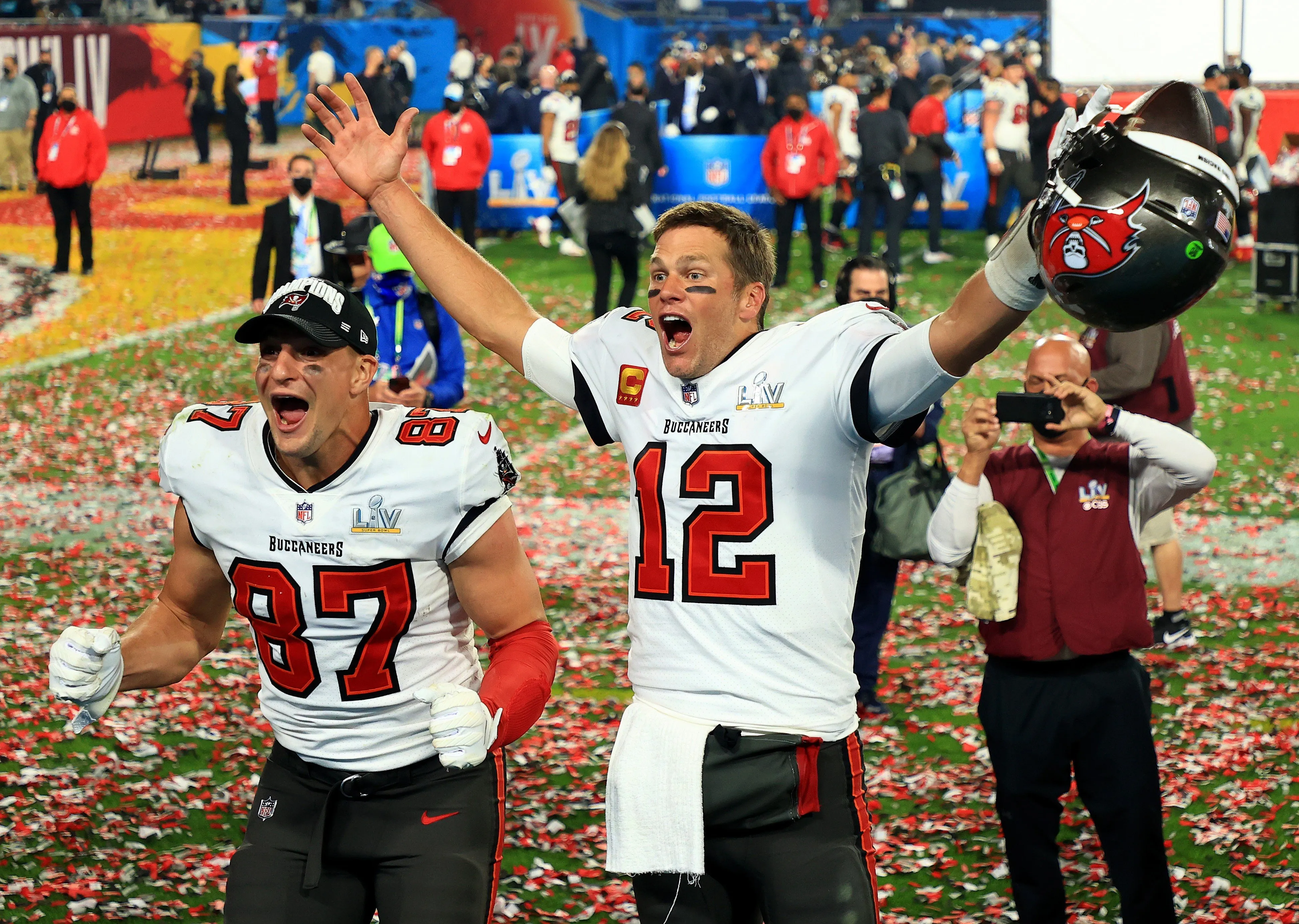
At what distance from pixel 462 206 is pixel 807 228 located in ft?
15.3

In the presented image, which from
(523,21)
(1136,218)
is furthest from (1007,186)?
(523,21)

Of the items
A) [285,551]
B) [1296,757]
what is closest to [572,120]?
[1296,757]

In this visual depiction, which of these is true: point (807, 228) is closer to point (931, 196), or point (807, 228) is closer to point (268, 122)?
point (931, 196)

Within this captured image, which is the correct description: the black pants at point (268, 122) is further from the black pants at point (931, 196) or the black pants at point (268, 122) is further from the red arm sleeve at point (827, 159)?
the red arm sleeve at point (827, 159)

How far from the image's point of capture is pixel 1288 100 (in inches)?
882

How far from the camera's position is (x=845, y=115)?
2162 centimetres

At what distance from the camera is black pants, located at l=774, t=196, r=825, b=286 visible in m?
18.5

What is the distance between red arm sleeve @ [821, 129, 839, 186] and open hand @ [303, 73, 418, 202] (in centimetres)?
1442

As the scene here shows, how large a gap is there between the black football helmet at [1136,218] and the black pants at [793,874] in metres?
1.36

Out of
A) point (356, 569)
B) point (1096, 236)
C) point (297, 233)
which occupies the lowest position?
point (356, 569)

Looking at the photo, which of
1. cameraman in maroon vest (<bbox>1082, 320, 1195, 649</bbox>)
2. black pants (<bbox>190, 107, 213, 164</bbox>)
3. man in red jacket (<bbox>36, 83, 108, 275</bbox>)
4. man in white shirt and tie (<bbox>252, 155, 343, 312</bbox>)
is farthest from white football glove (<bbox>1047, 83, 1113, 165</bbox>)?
black pants (<bbox>190, 107, 213, 164</bbox>)

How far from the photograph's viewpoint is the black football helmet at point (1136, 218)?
303 cm

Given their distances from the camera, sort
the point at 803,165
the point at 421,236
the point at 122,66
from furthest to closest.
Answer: the point at 122,66 → the point at 803,165 → the point at 421,236

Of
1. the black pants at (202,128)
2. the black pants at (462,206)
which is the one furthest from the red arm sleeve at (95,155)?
the black pants at (202,128)
